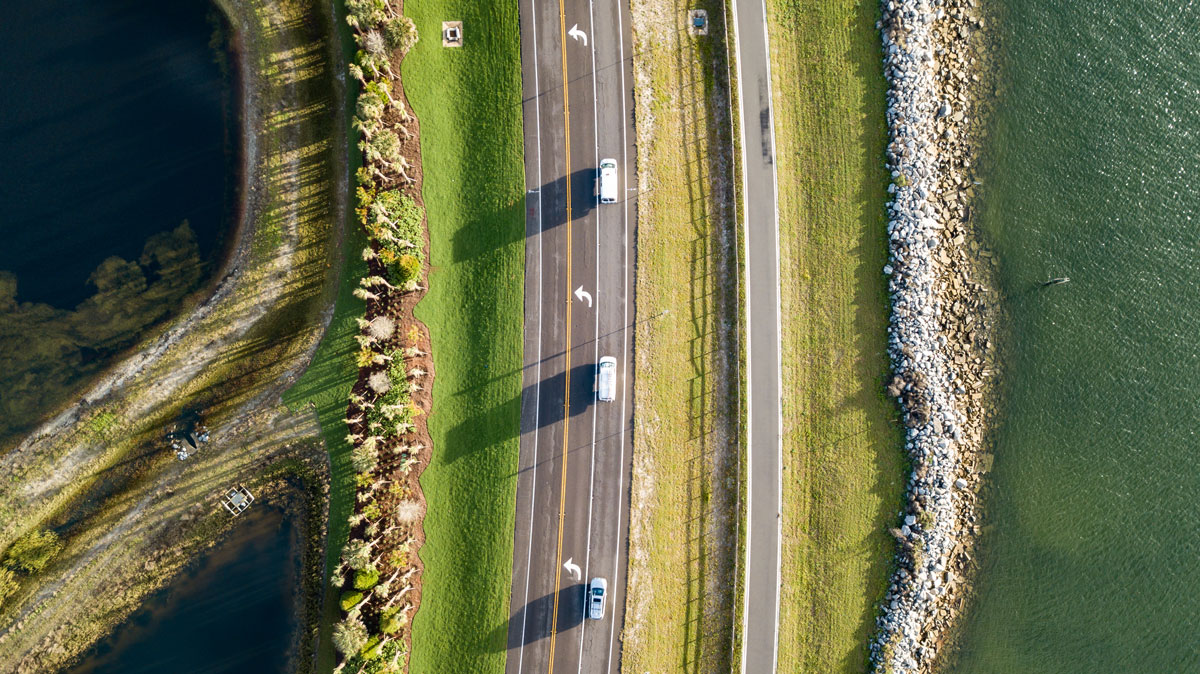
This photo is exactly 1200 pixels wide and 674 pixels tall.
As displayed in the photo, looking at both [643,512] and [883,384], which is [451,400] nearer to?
[643,512]

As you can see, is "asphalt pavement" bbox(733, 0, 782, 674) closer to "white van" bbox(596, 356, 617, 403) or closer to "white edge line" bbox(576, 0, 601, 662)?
"white van" bbox(596, 356, 617, 403)

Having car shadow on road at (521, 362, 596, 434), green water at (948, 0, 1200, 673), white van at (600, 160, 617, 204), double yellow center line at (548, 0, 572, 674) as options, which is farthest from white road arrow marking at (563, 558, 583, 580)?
green water at (948, 0, 1200, 673)

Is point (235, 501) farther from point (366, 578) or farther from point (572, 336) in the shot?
point (572, 336)

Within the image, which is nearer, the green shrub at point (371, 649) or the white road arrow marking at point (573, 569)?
the green shrub at point (371, 649)

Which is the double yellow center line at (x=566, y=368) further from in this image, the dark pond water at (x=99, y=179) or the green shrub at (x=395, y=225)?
the dark pond water at (x=99, y=179)

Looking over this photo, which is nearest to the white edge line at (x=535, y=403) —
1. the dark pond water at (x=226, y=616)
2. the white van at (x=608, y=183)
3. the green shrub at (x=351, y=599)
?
the white van at (x=608, y=183)
